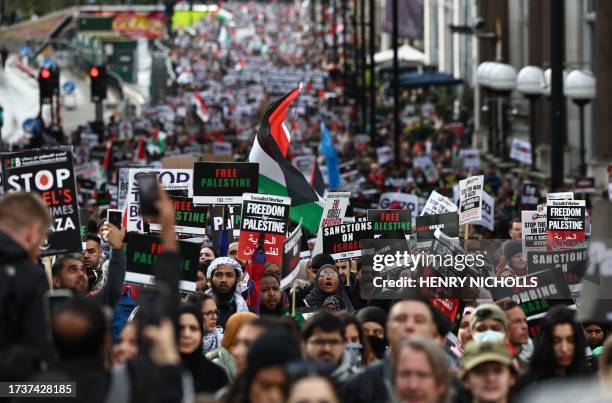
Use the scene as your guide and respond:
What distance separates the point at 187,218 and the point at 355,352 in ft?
21.8

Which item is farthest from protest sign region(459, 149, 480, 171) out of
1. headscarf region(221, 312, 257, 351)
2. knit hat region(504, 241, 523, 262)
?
headscarf region(221, 312, 257, 351)

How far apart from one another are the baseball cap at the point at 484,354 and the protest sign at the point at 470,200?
903cm

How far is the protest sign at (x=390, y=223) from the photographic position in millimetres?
17328

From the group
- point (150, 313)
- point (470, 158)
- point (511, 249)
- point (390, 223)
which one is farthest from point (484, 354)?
point (470, 158)

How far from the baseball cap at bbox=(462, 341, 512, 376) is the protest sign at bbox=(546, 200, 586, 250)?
7.34 m

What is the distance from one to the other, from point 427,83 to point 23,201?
4774cm

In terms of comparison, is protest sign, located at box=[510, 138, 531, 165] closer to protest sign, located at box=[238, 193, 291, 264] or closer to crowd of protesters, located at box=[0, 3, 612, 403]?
crowd of protesters, located at box=[0, 3, 612, 403]

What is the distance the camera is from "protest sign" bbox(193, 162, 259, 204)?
703 inches

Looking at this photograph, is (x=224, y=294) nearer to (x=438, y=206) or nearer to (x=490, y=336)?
(x=490, y=336)

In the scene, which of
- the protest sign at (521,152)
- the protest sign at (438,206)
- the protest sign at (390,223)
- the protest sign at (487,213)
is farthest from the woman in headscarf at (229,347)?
the protest sign at (521,152)

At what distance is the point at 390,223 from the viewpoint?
58.1ft

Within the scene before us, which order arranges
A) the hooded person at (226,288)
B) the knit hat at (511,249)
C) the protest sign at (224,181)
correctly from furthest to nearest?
1. the protest sign at (224,181)
2. the knit hat at (511,249)
3. the hooded person at (226,288)

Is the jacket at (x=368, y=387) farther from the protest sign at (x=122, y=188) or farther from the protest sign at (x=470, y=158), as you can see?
the protest sign at (x=470, y=158)

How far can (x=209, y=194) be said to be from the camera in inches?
706
